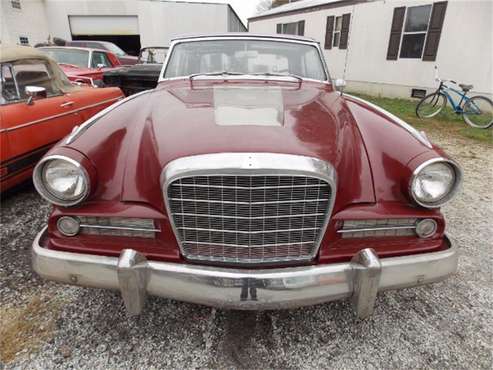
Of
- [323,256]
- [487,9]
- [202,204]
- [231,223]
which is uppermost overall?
[487,9]

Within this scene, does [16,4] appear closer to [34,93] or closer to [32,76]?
[32,76]

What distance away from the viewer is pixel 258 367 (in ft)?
5.98

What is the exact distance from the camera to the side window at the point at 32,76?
355 cm

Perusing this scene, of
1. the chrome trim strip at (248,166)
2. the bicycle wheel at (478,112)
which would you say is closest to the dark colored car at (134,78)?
the chrome trim strip at (248,166)

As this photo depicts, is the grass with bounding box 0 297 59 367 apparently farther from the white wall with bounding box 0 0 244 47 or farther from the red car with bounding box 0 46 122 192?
the white wall with bounding box 0 0 244 47

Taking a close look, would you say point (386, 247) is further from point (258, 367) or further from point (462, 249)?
point (462, 249)

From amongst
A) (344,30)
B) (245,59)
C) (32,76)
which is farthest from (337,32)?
(32,76)

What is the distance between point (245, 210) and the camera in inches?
64.1

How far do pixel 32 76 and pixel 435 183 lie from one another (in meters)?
4.23

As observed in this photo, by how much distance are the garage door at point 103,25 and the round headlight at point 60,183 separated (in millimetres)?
23542

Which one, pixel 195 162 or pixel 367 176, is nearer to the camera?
pixel 195 162

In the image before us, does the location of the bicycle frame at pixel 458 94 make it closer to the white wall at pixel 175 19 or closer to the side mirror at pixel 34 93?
the side mirror at pixel 34 93

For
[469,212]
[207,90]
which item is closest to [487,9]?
[469,212]

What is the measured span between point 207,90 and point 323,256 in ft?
5.00
